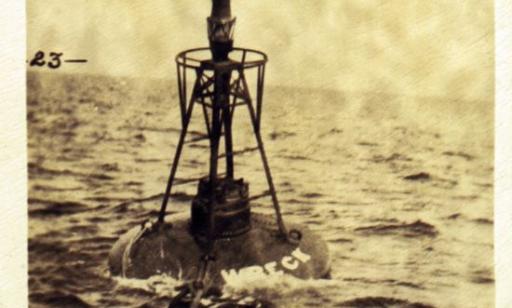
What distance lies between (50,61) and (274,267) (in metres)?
0.83

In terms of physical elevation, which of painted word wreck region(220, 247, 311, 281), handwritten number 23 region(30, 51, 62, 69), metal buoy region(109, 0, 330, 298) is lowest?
painted word wreck region(220, 247, 311, 281)

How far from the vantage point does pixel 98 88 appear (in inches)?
85.4

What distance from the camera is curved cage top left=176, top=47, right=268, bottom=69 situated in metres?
2.15

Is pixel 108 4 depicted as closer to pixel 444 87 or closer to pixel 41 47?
pixel 41 47

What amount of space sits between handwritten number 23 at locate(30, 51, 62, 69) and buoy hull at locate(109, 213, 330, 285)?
52 cm

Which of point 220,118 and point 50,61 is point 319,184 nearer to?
point 220,118

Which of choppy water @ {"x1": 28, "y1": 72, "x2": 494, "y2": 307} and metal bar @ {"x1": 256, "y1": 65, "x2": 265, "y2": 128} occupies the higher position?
metal bar @ {"x1": 256, "y1": 65, "x2": 265, "y2": 128}

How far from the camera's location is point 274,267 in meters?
2.21

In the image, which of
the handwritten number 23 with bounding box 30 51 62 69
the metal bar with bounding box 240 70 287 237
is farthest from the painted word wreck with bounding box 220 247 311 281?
the handwritten number 23 with bounding box 30 51 62 69

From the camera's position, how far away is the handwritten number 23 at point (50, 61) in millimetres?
2105

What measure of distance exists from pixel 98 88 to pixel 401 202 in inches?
35.2

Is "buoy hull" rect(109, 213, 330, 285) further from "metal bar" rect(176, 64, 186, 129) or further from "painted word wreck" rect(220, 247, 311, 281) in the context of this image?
"metal bar" rect(176, 64, 186, 129)

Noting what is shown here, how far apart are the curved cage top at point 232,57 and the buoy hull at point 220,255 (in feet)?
1.58

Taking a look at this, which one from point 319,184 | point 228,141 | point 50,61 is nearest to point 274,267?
point 319,184
